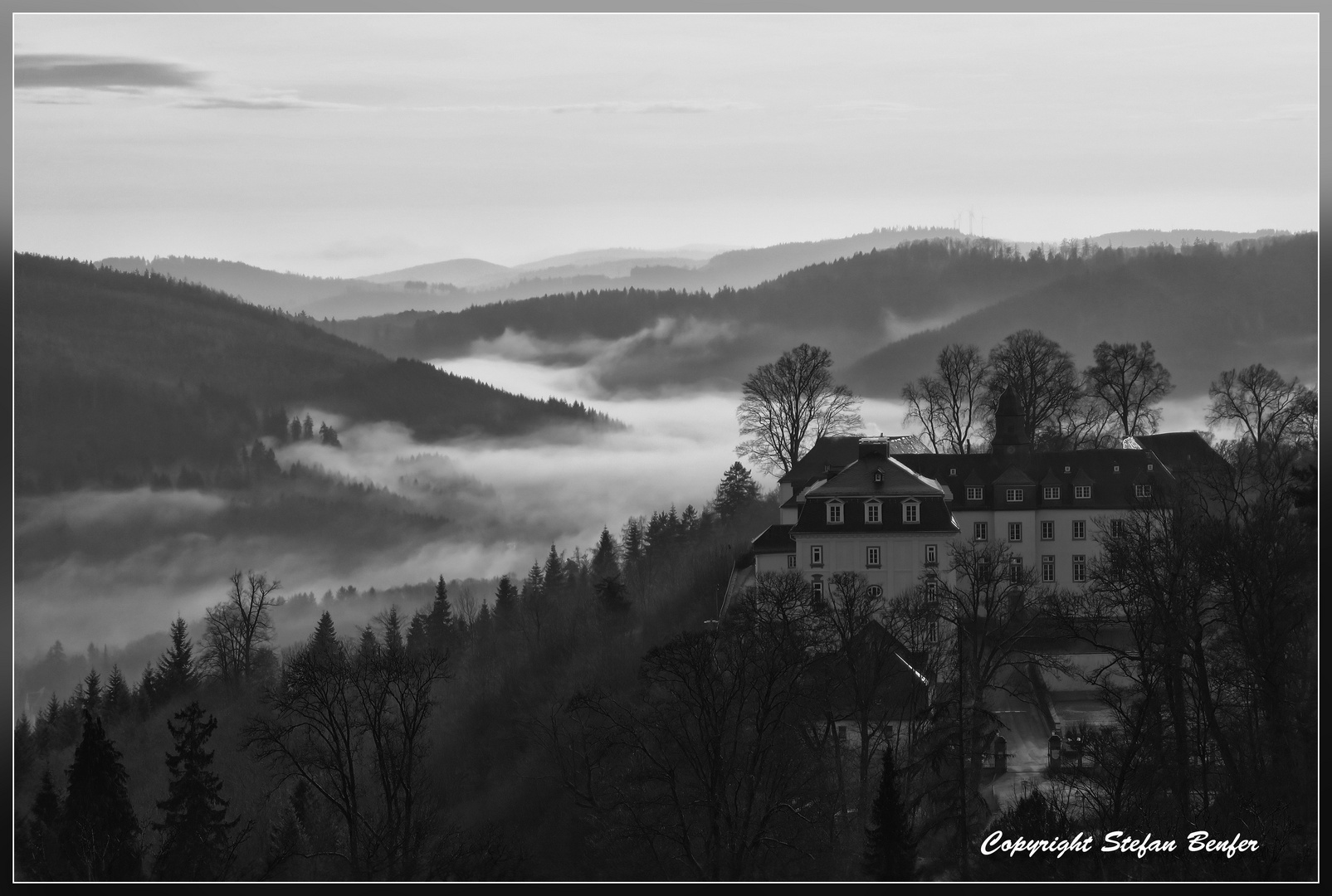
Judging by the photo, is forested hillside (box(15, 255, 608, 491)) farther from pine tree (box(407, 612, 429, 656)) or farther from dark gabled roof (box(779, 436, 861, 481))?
dark gabled roof (box(779, 436, 861, 481))

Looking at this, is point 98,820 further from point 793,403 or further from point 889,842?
point 793,403

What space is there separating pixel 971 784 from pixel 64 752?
1112 inches

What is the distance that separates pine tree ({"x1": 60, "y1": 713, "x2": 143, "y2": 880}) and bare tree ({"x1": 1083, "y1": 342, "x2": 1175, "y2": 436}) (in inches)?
1379

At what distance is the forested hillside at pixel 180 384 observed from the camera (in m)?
65.5

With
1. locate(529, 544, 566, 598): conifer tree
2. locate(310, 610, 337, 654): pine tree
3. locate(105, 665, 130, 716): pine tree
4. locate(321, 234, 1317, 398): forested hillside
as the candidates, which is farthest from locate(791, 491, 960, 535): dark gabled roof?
locate(105, 665, 130, 716): pine tree

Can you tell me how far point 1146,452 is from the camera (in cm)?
4047

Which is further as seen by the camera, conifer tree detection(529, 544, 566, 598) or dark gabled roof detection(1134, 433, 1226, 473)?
conifer tree detection(529, 544, 566, 598)

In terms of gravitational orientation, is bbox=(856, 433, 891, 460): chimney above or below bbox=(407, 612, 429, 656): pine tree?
above

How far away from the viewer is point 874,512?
36031 millimetres

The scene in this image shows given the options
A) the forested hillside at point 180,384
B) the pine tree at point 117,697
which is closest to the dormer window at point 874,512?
the forested hillside at point 180,384

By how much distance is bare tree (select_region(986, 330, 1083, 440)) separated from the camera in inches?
1900

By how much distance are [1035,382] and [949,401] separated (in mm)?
2932

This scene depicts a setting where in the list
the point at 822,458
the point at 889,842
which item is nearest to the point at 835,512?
the point at 822,458

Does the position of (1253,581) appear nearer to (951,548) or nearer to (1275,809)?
(1275,809)
